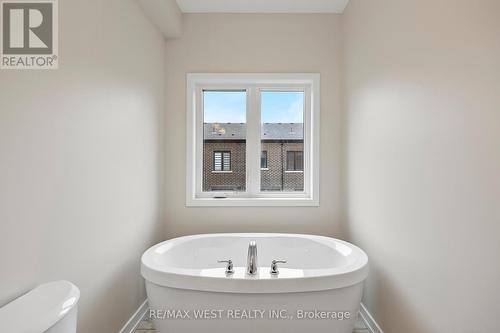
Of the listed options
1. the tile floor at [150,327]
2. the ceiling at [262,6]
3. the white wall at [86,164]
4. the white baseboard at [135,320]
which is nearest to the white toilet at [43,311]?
the white wall at [86,164]

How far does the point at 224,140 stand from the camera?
2.85 meters

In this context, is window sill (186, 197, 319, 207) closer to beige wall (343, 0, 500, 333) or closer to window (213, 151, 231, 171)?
window (213, 151, 231, 171)

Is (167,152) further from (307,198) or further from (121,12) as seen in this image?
(307,198)

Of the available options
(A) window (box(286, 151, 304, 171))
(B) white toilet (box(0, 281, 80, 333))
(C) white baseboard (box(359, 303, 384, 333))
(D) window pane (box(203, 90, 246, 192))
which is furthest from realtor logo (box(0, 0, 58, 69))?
(C) white baseboard (box(359, 303, 384, 333))

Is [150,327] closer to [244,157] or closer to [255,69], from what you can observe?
[244,157]

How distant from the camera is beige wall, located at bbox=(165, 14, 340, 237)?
8.61 ft

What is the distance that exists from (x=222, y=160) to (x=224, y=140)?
0.69 feet

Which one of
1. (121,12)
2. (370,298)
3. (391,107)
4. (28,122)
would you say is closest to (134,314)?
(28,122)

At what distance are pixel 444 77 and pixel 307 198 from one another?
5.65 ft

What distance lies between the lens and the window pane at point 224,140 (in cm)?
284

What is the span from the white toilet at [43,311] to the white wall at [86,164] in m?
0.10

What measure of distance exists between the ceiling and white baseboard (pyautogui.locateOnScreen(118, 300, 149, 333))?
104 inches

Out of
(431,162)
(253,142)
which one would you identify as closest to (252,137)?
(253,142)

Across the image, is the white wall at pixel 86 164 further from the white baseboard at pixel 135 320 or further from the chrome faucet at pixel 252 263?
the chrome faucet at pixel 252 263
